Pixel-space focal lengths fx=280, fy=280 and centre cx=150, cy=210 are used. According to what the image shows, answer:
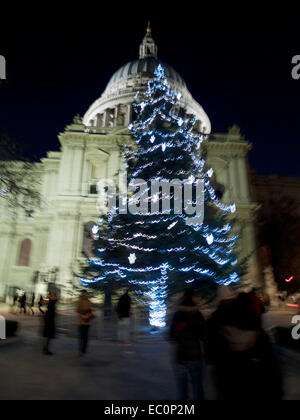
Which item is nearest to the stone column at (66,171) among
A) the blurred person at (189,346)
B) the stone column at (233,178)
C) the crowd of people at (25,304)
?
the crowd of people at (25,304)

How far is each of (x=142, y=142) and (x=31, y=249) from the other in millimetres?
21551

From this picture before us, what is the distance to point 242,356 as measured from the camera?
3.35 m

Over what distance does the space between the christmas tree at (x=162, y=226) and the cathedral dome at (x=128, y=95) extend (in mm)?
27935

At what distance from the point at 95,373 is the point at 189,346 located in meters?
3.09

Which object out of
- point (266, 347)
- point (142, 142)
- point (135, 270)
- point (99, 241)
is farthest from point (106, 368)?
point (142, 142)

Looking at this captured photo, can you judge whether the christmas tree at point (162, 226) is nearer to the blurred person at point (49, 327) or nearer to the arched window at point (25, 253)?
the blurred person at point (49, 327)

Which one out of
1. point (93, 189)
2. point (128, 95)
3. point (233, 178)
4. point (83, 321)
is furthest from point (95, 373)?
point (128, 95)

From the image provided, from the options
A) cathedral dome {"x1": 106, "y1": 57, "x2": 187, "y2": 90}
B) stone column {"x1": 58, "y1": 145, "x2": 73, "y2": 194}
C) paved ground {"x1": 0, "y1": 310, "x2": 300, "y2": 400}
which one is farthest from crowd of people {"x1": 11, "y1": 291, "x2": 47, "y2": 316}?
cathedral dome {"x1": 106, "y1": 57, "x2": 187, "y2": 90}

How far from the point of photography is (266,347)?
338 cm

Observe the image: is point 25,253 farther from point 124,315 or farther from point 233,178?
point 124,315

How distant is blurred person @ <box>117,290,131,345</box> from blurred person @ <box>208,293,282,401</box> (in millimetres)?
5734
